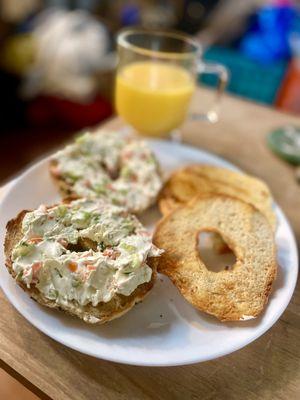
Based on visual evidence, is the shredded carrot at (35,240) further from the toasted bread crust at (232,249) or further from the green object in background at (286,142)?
the green object in background at (286,142)

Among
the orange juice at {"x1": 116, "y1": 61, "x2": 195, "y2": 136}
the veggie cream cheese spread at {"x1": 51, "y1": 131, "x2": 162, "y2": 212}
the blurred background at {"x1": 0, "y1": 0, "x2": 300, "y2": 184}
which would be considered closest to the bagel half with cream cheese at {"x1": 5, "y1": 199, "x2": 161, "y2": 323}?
the veggie cream cheese spread at {"x1": 51, "y1": 131, "x2": 162, "y2": 212}

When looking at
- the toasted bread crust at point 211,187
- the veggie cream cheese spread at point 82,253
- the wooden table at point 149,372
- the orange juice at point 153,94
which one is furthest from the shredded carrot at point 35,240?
the orange juice at point 153,94

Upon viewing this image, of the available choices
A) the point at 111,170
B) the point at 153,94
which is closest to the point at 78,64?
the point at 153,94

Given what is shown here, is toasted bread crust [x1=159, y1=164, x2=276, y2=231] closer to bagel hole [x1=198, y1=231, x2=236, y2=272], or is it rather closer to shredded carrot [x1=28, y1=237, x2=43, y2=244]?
bagel hole [x1=198, y1=231, x2=236, y2=272]

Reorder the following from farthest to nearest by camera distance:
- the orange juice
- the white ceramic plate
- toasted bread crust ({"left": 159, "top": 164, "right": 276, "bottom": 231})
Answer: the orange juice → toasted bread crust ({"left": 159, "top": 164, "right": 276, "bottom": 231}) → the white ceramic plate

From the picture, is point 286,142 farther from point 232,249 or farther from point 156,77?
point 232,249

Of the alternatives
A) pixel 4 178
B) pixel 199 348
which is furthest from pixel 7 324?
pixel 4 178
